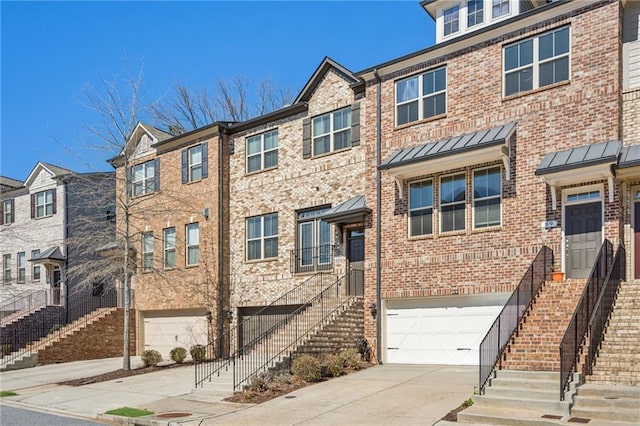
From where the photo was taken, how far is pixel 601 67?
1548 centimetres

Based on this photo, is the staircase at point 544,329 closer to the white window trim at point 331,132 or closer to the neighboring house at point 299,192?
the neighboring house at point 299,192

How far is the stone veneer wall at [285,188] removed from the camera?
845 inches

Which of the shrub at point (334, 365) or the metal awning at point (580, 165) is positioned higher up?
the metal awning at point (580, 165)

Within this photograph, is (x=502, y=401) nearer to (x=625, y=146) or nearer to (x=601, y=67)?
(x=625, y=146)

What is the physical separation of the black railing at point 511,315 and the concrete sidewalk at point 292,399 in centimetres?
78

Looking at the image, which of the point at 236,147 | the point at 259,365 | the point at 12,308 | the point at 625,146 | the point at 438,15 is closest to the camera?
the point at 625,146

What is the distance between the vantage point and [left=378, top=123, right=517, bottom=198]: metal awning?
16334 millimetres

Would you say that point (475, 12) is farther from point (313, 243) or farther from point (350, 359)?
point (350, 359)

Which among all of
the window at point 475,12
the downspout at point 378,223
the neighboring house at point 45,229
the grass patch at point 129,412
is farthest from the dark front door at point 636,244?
the neighboring house at point 45,229

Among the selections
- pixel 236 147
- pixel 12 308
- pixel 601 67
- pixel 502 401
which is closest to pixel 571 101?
pixel 601 67

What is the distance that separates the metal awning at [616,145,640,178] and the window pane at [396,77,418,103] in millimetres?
6070

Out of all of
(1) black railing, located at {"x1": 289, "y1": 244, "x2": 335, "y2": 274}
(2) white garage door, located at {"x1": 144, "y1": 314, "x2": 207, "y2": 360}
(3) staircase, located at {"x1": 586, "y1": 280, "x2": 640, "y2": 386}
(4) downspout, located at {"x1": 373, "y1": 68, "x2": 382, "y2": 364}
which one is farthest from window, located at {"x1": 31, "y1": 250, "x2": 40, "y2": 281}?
(3) staircase, located at {"x1": 586, "y1": 280, "x2": 640, "y2": 386}

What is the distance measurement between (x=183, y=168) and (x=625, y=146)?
16669mm

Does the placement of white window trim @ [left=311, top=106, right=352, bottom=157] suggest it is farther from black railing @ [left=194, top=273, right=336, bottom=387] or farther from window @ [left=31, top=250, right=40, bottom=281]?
window @ [left=31, top=250, right=40, bottom=281]
